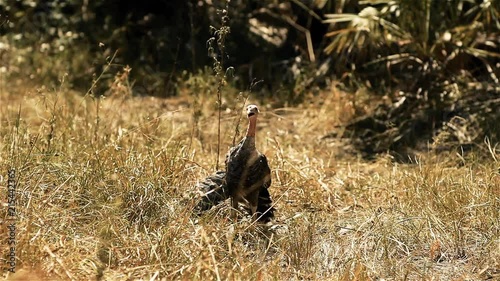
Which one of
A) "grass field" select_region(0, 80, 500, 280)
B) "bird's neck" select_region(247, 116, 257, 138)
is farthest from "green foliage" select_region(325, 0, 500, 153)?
"bird's neck" select_region(247, 116, 257, 138)

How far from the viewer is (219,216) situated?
442 cm

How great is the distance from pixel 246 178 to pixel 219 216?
0.72 feet

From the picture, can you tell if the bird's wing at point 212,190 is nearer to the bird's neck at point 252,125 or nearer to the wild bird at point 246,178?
the wild bird at point 246,178

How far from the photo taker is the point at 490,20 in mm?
7070

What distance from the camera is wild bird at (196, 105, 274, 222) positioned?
448cm

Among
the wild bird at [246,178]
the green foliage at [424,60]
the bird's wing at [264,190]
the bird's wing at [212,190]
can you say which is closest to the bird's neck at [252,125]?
the wild bird at [246,178]

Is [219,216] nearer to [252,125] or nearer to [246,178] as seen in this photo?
[246,178]

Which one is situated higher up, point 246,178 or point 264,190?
point 246,178

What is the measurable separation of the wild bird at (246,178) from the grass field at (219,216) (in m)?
0.09

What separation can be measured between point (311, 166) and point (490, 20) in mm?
2317

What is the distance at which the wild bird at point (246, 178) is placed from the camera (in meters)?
4.48

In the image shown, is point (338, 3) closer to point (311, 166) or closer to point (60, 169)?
point (311, 166)

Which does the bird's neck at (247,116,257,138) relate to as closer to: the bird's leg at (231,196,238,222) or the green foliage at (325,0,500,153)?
the bird's leg at (231,196,238,222)

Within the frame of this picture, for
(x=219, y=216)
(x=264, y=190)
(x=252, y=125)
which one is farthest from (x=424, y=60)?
Answer: (x=219, y=216)
